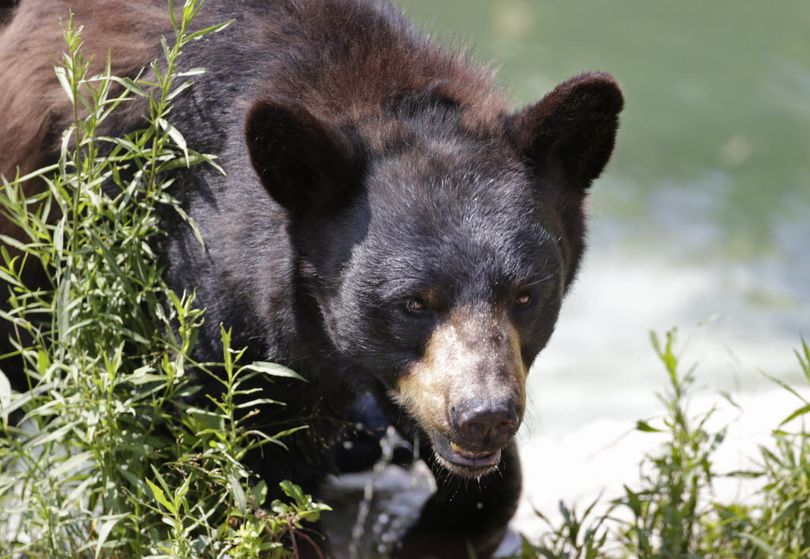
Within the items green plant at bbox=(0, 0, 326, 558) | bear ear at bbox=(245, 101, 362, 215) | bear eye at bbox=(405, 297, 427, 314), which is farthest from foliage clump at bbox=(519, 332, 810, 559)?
bear ear at bbox=(245, 101, 362, 215)

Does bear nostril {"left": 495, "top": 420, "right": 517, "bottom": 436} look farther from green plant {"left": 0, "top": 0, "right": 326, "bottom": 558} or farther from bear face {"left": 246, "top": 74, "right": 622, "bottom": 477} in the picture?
green plant {"left": 0, "top": 0, "right": 326, "bottom": 558}

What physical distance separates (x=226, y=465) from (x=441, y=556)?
71.0 inches

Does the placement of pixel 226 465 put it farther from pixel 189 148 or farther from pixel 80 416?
pixel 189 148

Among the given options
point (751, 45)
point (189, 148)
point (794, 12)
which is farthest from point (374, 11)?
point (794, 12)

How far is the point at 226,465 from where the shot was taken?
398 centimetres

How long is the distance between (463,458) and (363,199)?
857 millimetres

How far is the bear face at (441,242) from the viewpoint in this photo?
154 inches

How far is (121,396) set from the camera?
4.19 meters

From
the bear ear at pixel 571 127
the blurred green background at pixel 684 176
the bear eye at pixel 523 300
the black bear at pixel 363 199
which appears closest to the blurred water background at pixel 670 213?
the blurred green background at pixel 684 176

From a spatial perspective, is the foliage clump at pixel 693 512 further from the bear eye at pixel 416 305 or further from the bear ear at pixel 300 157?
the bear ear at pixel 300 157

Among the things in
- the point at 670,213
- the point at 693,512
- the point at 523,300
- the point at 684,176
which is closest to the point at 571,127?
the point at 523,300

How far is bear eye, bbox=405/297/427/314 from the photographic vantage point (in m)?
3.99

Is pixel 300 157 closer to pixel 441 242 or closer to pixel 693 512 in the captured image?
pixel 441 242

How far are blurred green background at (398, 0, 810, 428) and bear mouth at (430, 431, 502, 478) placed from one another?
1753 millimetres
